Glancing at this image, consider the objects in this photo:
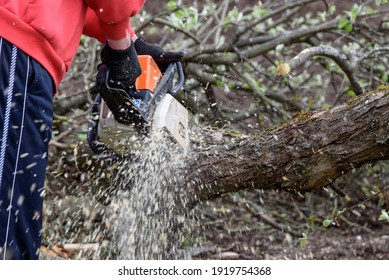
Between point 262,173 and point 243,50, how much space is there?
1546 millimetres

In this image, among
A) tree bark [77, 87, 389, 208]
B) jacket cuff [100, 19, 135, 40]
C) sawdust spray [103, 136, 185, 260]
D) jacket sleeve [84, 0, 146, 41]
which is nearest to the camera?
jacket sleeve [84, 0, 146, 41]

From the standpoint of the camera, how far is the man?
1.77 m

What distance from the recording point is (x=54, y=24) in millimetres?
1839

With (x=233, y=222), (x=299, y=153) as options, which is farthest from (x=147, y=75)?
(x=233, y=222)

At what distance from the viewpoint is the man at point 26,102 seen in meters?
1.77

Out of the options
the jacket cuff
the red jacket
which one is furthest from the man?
the jacket cuff

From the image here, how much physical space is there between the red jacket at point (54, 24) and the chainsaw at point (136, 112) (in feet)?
0.86

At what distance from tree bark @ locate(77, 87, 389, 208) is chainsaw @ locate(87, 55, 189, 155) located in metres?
0.17

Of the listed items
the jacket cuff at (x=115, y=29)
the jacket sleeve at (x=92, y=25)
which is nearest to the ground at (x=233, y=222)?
the jacket sleeve at (x=92, y=25)

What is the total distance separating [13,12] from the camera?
1755 millimetres

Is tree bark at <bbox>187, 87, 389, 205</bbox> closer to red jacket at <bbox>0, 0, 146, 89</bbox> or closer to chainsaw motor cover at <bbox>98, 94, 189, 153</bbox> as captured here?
chainsaw motor cover at <bbox>98, 94, 189, 153</bbox>

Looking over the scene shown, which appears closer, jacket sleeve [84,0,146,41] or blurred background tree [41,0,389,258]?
jacket sleeve [84,0,146,41]

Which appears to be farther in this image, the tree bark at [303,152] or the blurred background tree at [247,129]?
the blurred background tree at [247,129]

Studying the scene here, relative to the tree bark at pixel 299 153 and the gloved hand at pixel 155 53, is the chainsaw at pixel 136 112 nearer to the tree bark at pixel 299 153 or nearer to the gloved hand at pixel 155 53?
the gloved hand at pixel 155 53
